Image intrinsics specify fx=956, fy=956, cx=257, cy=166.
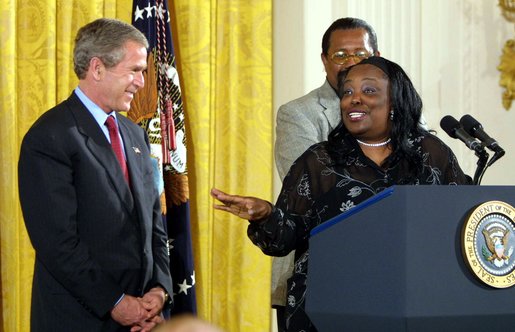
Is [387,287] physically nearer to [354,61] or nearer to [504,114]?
[354,61]

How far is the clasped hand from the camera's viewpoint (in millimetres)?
3154

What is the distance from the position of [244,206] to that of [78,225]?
2.79 ft

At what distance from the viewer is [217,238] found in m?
4.92

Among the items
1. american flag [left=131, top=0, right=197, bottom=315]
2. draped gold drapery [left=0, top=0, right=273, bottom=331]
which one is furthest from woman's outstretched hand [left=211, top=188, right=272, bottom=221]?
draped gold drapery [left=0, top=0, right=273, bottom=331]

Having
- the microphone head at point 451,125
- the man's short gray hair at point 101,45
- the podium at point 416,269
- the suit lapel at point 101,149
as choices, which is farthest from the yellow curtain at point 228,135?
the podium at point 416,269

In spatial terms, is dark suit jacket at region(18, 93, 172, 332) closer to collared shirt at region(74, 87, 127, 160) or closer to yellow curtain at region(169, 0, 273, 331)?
collared shirt at region(74, 87, 127, 160)

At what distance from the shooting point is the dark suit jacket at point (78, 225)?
3119 mm

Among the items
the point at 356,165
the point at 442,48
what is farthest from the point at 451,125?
the point at 442,48

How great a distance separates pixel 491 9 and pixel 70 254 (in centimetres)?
324

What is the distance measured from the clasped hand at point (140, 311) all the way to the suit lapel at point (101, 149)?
0.31 m

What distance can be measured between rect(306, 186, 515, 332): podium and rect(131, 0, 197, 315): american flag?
6.91 feet

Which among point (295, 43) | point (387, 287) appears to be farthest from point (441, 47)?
point (387, 287)

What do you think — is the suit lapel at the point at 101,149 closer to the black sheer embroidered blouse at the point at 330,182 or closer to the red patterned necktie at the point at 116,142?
the red patterned necktie at the point at 116,142

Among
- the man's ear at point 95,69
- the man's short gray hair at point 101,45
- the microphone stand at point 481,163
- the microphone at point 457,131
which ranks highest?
the man's short gray hair at point 101,45
